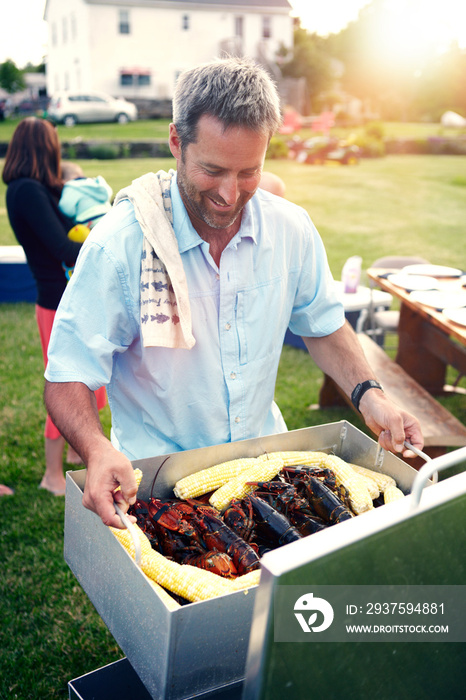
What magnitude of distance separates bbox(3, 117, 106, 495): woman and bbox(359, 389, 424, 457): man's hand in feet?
9.04

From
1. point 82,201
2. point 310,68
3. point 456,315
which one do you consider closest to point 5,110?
point 310,68

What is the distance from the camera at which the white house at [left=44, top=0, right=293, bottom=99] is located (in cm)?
4331

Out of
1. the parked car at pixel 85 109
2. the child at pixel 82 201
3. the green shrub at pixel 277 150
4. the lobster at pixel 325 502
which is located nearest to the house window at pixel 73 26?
the parked car at pixel 85 109

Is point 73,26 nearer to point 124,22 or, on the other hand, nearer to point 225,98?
point 124,22

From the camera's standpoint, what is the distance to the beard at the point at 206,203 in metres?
1.80

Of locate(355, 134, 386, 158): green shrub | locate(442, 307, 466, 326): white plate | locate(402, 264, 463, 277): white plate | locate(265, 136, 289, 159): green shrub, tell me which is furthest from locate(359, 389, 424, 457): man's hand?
locate(355, 134, 386, 158): green shrub

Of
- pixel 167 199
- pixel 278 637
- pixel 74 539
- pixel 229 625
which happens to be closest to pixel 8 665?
pixel 74 539

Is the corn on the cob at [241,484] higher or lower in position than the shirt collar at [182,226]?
lower

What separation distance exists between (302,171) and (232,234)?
2153 centimetres

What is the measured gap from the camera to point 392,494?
179cm

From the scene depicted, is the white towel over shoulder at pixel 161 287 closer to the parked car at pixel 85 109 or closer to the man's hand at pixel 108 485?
the man's hand at pixel 108 485

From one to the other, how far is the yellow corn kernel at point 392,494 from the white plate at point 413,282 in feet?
13.3

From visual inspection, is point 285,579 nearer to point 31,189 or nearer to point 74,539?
point 74,539

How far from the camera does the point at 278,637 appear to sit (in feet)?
2.76
